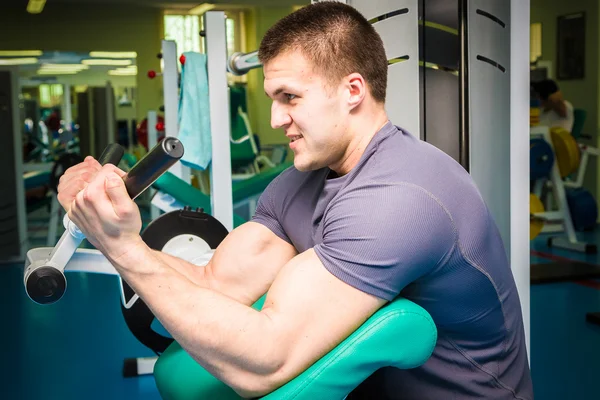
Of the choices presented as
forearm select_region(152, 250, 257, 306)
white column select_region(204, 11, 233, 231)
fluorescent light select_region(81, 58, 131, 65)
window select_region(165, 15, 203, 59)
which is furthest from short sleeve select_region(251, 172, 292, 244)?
fluorescent light select_region(81, 58, 131, 65)

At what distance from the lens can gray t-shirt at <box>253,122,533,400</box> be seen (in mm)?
1023

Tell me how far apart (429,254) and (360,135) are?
0.30 meters

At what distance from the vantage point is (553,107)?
586 cm

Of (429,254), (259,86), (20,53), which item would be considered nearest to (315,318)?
(429,254)

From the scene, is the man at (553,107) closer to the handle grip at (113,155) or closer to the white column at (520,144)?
the white column at (520,144)

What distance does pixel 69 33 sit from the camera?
1026 centimetres

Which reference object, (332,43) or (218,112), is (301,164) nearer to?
(332,43)

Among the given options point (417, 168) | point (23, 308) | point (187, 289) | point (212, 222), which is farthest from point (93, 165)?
point (23, 308)

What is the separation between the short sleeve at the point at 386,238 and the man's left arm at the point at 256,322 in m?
0.03

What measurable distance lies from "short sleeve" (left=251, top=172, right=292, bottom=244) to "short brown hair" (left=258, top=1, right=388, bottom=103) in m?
0.31

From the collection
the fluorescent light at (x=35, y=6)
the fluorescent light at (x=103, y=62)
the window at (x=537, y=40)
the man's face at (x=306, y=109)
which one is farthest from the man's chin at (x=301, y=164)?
the fluorescent light at (x=103, y=62)

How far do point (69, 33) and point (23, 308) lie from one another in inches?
282

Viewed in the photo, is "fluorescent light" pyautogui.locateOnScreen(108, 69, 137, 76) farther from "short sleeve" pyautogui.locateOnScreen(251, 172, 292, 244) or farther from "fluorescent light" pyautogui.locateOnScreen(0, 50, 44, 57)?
"short sleeve" pyautogui.locateOnScreen(251, 172, 292, 244)

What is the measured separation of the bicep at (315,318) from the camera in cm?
101
